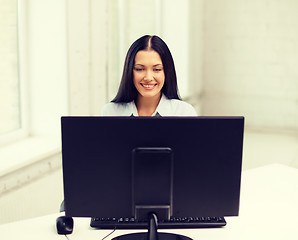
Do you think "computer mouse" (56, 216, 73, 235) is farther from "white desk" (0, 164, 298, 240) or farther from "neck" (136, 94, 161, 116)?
"neck" (136, 94, 161, 116)

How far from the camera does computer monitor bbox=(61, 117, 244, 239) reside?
4.54 feet

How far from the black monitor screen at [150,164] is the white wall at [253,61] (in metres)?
4.09

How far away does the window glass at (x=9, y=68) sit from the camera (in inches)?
116

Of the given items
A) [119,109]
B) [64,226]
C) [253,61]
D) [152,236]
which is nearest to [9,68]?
[119,109]

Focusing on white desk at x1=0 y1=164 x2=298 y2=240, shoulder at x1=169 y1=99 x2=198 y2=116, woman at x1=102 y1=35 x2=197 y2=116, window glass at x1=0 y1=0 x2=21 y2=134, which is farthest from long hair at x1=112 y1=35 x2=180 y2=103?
window glass at x1=0 y1=0 x2=21 y2=134

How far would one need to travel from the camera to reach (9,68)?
300cm

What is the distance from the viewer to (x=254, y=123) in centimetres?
555

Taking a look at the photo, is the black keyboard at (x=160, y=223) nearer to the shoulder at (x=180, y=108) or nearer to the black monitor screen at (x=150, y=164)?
the black monitor screen at (x=150, y=164)

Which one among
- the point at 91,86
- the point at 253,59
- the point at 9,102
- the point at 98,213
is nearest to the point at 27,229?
the point at 98,213

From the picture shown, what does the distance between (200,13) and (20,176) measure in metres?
3.40

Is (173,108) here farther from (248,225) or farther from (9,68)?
(9,68)

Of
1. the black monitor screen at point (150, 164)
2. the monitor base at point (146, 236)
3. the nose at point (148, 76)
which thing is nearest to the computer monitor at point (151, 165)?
the black monitor screen at point (150, 164)

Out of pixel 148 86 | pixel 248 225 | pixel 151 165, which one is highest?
pixel 148 86

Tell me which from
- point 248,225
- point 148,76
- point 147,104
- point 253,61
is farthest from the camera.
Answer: point 253,61
